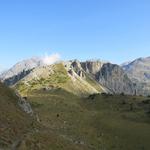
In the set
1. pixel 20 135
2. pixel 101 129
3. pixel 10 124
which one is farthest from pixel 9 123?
pixel 101 129

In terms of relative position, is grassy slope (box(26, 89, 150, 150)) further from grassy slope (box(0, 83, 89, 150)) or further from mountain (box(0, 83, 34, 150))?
mountain (box(0, 83, 34, 150))

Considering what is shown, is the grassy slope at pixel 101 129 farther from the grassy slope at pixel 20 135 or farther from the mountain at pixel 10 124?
the mountain at pixel 10 124

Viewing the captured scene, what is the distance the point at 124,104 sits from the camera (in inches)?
4970

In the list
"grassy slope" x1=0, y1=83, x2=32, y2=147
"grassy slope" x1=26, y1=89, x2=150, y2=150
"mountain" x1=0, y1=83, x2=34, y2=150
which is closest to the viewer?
"mountain" x1=0, y1=83, x2=34, y2=150

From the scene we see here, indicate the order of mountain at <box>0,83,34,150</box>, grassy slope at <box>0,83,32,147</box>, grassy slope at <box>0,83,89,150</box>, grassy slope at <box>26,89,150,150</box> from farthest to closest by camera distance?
grassy slope at <box>26,89,150,150</box>, grassy slope at <box>0,83,32,147</box>, mountain at <box>0,83,34,150</box>, grassy slope at <box>0,83,89,150</box>

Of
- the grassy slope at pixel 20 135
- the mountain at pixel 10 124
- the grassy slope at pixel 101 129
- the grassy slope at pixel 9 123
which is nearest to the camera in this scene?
the grassy slope at pixel 20 135

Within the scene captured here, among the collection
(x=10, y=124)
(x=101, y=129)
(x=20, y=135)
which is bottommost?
(x=20, y=135)

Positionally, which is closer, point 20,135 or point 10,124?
point 20,135

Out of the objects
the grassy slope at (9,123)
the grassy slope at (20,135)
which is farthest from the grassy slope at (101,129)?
the grassy slope at (9,123)

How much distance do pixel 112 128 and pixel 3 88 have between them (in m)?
33.8

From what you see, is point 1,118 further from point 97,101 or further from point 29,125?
point 97,101

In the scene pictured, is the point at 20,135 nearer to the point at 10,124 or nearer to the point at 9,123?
the point at 10,124

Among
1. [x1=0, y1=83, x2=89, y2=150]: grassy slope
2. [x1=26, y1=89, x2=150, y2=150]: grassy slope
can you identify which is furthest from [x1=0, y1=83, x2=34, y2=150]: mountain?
[x1=26, y1=89, x2=150, y2=150]: grassy slope

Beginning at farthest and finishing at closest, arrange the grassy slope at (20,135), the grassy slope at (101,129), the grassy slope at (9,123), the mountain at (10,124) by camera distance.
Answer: the grassy slope at (101,129) → the grassy slope at (9,123) → the mountain at (10,124) → the grassy slope at (20,135)
